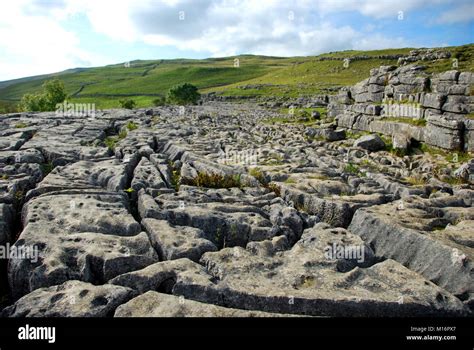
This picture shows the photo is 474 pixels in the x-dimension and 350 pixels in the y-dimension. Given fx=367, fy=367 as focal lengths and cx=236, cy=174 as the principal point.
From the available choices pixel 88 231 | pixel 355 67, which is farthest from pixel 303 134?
pixel 355 67

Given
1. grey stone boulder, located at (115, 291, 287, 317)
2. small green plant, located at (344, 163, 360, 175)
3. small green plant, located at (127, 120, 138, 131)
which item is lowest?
grey stone boulder, located at (115, 291, 287, 317)

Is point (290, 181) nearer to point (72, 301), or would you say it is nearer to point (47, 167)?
point (72, 301)

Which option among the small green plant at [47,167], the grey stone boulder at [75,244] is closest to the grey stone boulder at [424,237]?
the grey stone boulder at [75,244]

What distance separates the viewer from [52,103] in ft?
284

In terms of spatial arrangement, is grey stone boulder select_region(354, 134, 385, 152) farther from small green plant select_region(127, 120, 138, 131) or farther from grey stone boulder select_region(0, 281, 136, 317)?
grey stone boulder select_region(0, 281, 136, 317)

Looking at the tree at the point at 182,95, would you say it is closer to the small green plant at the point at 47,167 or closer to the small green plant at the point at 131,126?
the small green plant at the point at 131,126

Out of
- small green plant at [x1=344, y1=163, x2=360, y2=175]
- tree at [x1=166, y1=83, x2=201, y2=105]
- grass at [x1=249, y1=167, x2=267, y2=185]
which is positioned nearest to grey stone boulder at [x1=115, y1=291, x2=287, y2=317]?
grass at [x1=249, y1=167, x2=267, y2=185]

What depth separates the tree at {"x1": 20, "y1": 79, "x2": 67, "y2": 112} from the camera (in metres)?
82.3

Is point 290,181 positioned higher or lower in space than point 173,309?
higher

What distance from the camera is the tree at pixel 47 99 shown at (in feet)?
270

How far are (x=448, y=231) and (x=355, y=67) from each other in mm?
140644

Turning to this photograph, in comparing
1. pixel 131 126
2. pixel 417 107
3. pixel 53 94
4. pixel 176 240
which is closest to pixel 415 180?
pixel 417 107

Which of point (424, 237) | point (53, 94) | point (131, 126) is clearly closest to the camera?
point (424, 237)

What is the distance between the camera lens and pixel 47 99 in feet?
283
